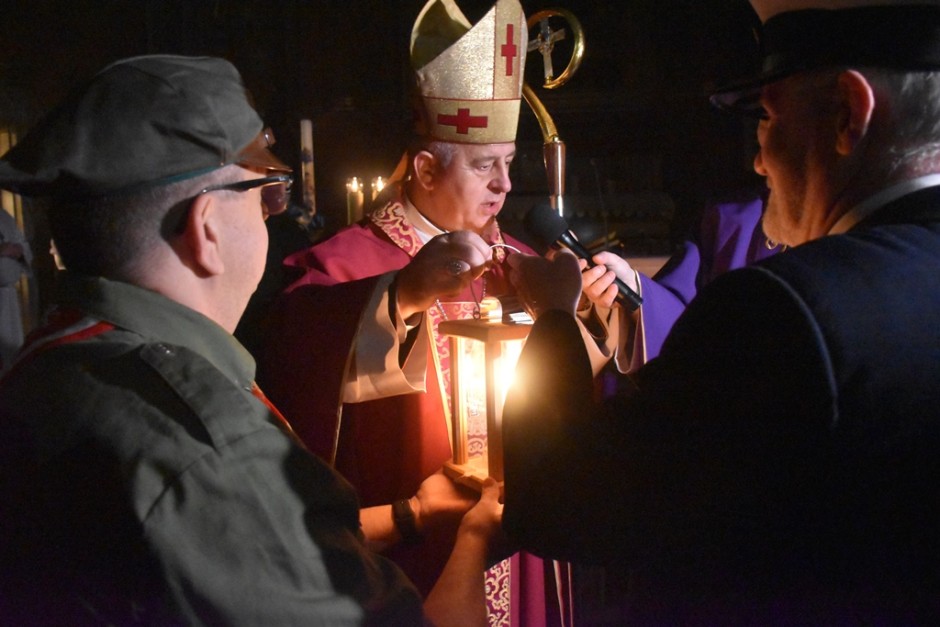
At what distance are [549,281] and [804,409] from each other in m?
0.58

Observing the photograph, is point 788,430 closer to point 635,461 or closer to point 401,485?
point 635,461

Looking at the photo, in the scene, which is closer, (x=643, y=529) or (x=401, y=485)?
(x=643, y=529)

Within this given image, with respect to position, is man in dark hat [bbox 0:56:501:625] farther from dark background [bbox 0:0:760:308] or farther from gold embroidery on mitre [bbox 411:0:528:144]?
dark background [bbox 0:0:760:308]

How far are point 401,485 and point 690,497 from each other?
1278 mm

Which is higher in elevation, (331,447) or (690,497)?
(690,497)

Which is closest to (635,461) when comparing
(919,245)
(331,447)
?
(919,245)

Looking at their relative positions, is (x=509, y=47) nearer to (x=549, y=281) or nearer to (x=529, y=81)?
(x=549, y=281)

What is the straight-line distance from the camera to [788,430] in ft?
3.74

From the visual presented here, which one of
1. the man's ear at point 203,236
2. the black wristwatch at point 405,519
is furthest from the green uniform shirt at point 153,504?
the black wristwatch at point 405,519

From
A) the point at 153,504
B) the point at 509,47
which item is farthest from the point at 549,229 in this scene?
the point at 153,504

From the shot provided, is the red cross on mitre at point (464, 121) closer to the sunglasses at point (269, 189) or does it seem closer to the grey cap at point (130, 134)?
the sunglasses at point (269, 189)

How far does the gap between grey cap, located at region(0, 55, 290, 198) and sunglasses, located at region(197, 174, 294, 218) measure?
38 millimetres

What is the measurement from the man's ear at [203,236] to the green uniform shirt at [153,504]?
0.53 ft

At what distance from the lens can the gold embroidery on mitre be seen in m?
2.57
